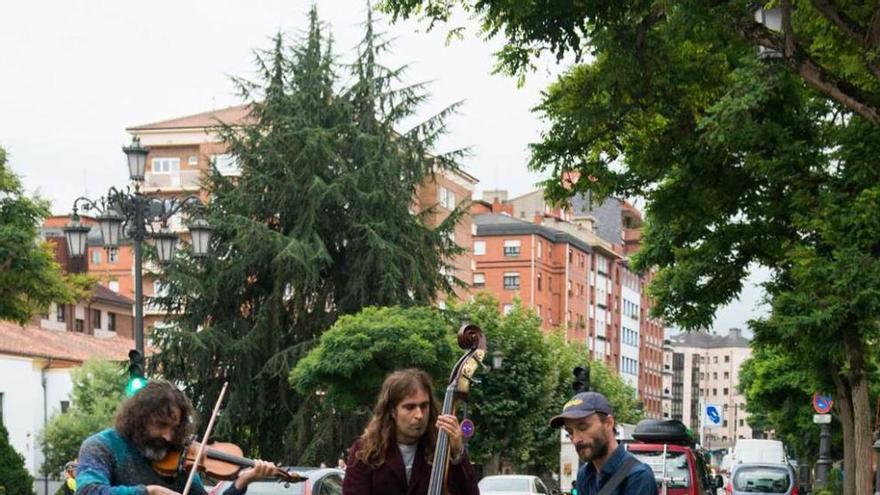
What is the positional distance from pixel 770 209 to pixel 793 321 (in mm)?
1651

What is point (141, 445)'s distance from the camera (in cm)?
550

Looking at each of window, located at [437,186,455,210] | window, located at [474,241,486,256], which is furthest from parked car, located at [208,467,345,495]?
window, located at [474,241,486,256]

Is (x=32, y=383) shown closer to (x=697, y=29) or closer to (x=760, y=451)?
(x=760, y=451)

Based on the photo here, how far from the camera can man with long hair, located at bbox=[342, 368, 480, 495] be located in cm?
616

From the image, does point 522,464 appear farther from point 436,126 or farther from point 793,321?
point 793,321

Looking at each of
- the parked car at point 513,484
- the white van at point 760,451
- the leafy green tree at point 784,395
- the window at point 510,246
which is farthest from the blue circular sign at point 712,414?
the window at point 510,246

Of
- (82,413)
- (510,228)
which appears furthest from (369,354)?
(510,228)

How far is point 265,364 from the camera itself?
4366 cm

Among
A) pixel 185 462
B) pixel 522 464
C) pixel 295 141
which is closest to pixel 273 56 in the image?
pixel 295 141

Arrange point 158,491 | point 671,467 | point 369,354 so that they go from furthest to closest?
point 369,354 < point 671,467 < point 158,491

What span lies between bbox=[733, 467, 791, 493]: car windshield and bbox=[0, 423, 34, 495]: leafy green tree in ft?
49.7

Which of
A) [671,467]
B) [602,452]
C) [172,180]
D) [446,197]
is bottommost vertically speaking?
[671,467]

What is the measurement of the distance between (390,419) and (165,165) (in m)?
89.1

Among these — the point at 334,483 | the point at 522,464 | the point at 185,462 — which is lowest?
the point at 522,464
